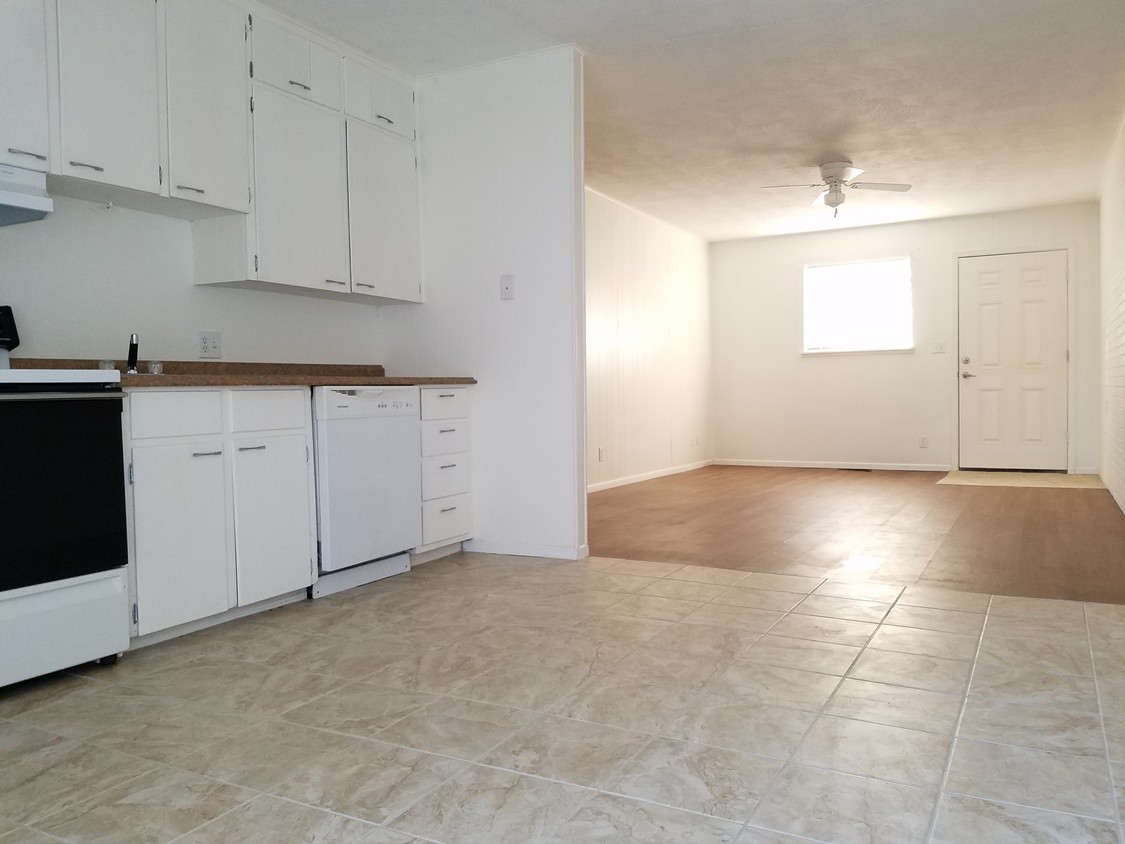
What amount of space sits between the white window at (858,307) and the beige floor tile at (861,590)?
213 inches

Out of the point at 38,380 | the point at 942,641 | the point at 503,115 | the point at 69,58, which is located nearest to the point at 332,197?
the point at 503,115

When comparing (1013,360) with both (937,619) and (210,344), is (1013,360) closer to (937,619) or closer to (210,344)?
(937,619)

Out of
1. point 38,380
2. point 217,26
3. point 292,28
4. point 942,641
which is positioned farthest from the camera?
point 292,28

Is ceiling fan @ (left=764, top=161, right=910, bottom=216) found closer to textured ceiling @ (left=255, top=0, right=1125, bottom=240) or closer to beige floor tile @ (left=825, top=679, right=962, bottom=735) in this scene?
textured ceiling @ (left=255, top=0, right=1125, bottom=240)

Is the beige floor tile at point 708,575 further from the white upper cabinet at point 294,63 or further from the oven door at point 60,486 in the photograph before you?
the white upper cabinet at point 294,63

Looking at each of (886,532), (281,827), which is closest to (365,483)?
(281,827)

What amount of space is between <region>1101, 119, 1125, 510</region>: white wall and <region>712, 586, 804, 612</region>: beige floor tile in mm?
3272

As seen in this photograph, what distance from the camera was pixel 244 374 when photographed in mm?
3496

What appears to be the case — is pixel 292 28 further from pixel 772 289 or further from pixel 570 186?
pixel 772 289

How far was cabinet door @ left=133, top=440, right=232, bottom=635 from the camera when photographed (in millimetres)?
2568

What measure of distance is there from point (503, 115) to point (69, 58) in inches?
76.6

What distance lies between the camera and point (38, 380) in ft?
7.34

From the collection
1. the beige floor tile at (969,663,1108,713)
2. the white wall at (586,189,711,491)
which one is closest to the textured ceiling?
the white wall at (586,189,711,491)

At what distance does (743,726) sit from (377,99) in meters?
3.36
